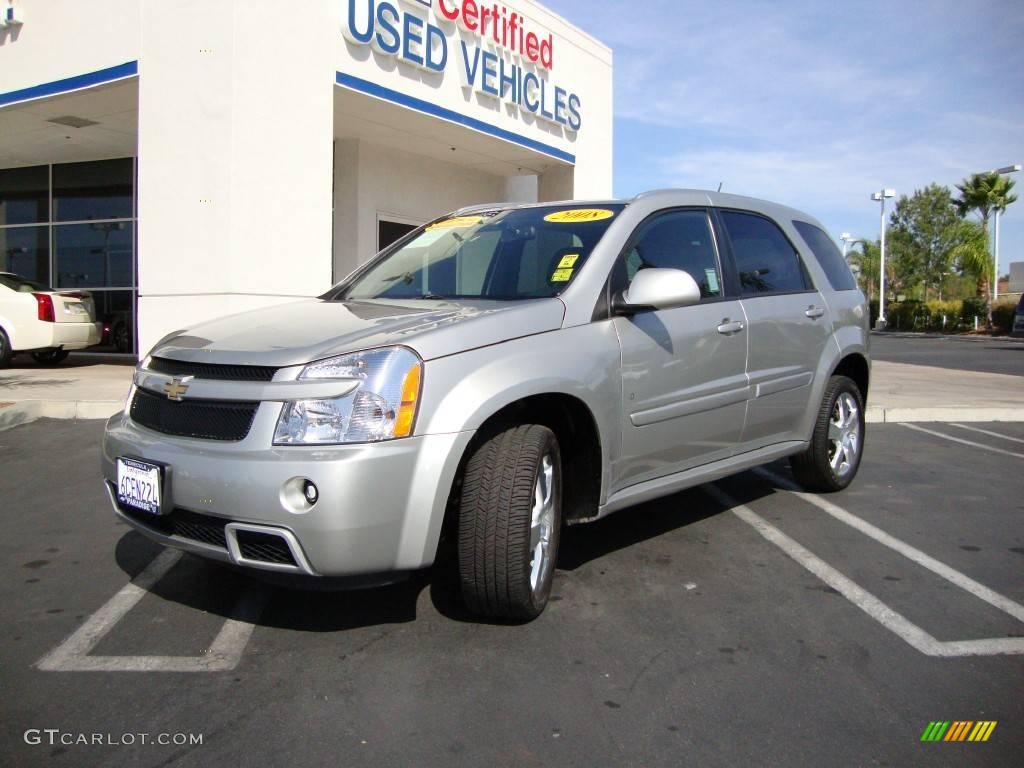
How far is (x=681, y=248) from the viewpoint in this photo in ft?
14.3

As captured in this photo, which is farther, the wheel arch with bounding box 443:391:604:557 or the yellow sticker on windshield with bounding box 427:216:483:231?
the yellow sticker on windshield with bounding box 427:216:483:231

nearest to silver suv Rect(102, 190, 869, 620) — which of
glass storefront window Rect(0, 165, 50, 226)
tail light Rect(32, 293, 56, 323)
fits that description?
tail light Rect(32, 293, 56, 323)

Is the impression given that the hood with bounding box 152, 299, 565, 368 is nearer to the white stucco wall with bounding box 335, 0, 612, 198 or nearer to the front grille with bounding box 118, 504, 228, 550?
the front grille with bounding box 118, 504, 228, 550

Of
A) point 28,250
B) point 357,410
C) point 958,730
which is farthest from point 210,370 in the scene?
point 28,250

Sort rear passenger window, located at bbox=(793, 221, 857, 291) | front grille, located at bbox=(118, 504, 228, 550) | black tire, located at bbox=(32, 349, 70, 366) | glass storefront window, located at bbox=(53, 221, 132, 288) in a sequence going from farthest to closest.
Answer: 1. glass storefront window, located at bbox=(53, 221, 132, 288)
2. black tire, located at bbox=(32, 349, 70, 366)
3. rear passenger window, located at bbox=(793, 221, 857, 291)
4. front grille, located at bbox=(118, 504, 228, 550)

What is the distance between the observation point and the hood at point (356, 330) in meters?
3.01

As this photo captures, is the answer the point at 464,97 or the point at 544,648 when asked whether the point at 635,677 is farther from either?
the point at 464,97

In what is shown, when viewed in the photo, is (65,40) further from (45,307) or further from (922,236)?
(922,236)

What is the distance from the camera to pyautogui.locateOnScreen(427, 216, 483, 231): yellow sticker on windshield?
457 centimetres

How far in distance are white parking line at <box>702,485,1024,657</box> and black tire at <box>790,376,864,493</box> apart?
63 centimetres

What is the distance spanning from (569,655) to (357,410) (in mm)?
1192

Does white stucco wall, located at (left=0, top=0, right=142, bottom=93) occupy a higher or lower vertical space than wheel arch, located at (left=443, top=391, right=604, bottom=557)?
higher

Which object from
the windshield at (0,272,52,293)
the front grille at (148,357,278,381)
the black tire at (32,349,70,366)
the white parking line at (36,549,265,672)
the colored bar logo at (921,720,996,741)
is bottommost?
the colored bar logo at (921,720,996,741)

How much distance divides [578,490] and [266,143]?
811cm
